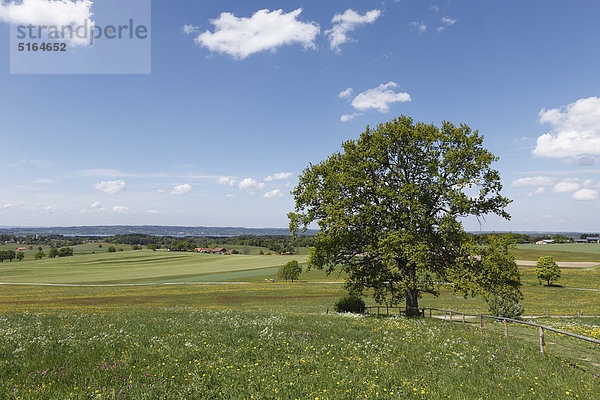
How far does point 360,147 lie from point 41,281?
336 feet

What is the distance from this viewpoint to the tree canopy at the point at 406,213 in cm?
2108

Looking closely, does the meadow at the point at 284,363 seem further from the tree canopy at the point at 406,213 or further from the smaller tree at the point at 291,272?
the smaller tree at the point at 291,272

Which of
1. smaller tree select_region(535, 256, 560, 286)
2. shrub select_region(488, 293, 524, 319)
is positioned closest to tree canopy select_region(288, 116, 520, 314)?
shrub select_region(488, 293, 524, 319)

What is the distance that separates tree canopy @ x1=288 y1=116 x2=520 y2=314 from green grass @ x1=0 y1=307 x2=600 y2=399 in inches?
275

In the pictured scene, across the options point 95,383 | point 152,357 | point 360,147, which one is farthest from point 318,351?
point 360,147

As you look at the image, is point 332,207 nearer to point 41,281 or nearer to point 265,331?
point 265,331

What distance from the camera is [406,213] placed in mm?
21703

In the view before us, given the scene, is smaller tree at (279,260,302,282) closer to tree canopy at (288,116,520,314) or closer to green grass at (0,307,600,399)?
tree canopy at (288,116,520,314)

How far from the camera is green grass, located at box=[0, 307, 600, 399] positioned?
339 inches

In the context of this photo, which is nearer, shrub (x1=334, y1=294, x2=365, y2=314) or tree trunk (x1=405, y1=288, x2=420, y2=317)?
tree trunk (x1=405, y1=288, x2=420, y2=317)

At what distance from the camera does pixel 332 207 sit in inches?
868

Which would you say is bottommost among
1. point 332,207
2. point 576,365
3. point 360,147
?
point 576,365

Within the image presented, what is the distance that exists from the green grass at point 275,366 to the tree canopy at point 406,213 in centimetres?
700

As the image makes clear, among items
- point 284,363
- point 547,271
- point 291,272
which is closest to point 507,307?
point 284,363
